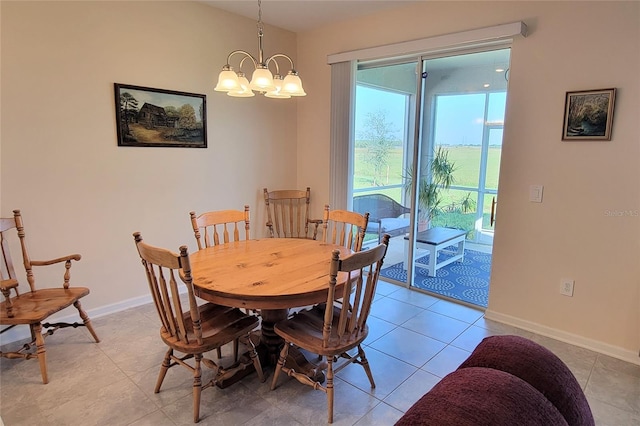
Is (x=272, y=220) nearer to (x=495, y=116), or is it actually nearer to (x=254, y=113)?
(x=254, y=113)

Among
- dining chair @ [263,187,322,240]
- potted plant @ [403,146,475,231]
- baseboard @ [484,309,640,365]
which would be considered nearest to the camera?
baseboard @ [484,309,640,365]

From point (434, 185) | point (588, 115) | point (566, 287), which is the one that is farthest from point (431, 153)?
point (566, 287)

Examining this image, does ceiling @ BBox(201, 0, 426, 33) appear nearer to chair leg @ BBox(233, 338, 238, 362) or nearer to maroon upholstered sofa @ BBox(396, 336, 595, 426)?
chair leg @ BBox(233, 338, 238, 362)

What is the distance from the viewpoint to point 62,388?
2.22 metres

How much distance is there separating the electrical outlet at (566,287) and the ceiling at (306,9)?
2.65 meters

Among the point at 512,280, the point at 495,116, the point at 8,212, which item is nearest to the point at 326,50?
the point at 495,116

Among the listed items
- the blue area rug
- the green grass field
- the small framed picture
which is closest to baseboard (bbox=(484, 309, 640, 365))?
the blue area rug

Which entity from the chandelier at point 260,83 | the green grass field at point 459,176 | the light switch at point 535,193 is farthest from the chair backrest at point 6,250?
the light switch at point 535,193

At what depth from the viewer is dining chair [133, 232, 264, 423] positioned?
1785mm

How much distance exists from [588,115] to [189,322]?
299cm

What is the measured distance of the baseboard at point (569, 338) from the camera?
103 inches

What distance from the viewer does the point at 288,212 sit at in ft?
14.6

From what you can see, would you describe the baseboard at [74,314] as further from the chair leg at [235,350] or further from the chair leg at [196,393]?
the chair leg at [196,393]

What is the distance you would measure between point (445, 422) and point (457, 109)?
3.11 metres
